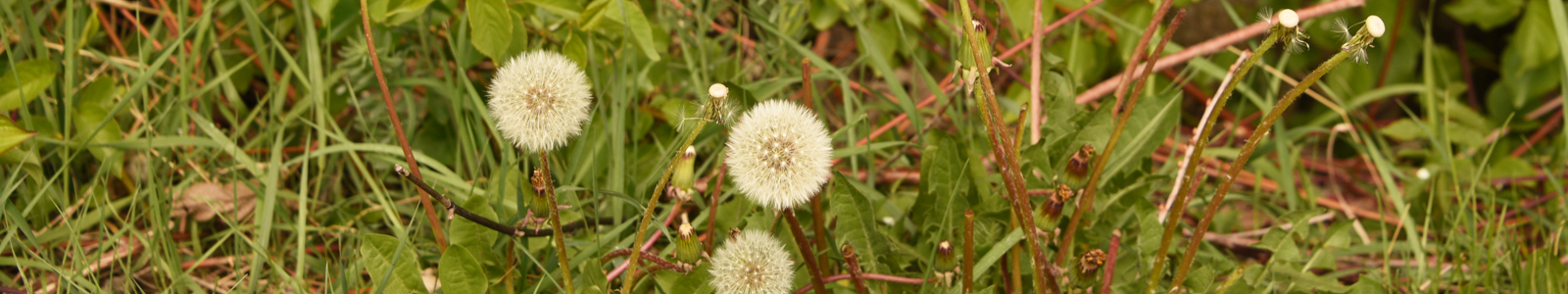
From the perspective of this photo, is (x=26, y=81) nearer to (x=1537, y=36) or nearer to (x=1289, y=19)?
(x=1289, y=19)

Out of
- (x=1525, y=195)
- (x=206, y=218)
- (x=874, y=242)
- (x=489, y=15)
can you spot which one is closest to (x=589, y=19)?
(x=489, y=15)

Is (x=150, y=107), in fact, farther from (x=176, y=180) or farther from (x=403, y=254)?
(x=403, y=254)

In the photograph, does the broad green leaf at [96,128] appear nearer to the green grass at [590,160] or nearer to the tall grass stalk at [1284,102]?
the green grass at [590,160]

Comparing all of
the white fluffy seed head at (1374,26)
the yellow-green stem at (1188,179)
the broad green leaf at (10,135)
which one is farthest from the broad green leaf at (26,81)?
the white fluffy seed head at (1374,26)

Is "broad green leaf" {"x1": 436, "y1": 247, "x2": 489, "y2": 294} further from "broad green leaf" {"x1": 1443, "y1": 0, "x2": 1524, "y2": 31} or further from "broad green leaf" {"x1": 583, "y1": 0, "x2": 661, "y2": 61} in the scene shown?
"broad green leaf" {"x1": 1443, "y1": 0, "x2": 1524, "y2": 31}

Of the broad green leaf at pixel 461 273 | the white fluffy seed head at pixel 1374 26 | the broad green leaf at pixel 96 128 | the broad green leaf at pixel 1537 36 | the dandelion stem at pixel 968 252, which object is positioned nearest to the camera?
the white fluffy seed head at pixel 1374 26

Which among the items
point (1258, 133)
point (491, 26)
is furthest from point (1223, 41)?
point (491, 26)

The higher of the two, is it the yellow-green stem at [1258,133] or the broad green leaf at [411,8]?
the broad green leaf at [411,8]

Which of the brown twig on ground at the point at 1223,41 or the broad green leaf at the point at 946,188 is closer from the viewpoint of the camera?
the broad green leaf at the point at 946,188
